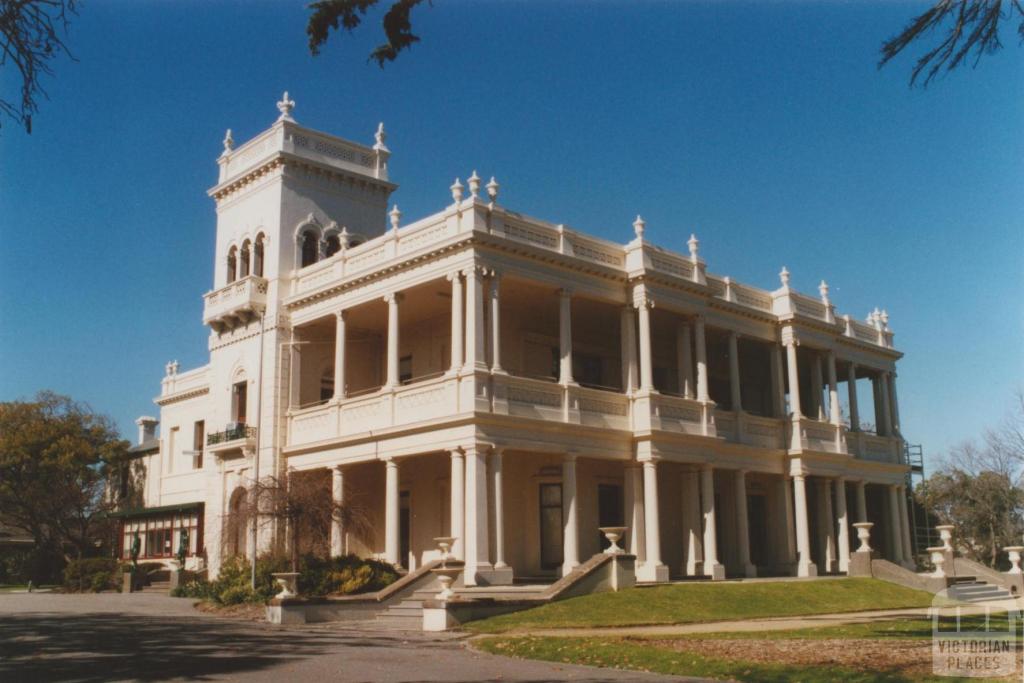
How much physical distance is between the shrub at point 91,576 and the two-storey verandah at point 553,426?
36.8ft

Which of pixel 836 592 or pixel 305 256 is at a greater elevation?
pixel 305 256

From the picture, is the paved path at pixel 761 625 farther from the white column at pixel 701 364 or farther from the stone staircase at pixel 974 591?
the white column at pixel 701 364

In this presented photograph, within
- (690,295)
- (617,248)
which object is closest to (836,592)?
(690,295)

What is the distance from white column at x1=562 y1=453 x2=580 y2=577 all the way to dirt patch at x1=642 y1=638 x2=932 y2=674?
9853mm

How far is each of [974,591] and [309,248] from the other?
25471 millimetres

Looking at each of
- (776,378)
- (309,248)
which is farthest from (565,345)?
(776,378)

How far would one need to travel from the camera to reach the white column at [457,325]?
89.6ft

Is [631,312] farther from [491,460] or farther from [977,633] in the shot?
[977,633]

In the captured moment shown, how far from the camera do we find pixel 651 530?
97.2 ft

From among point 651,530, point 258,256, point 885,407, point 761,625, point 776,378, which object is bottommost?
point 761,625

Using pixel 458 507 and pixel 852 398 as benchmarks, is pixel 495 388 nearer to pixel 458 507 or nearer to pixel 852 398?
pixel 458 507

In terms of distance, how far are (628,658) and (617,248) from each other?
18.5 meters

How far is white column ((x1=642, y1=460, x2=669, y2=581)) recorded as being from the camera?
29109 mm

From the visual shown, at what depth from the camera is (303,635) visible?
64.6ft
